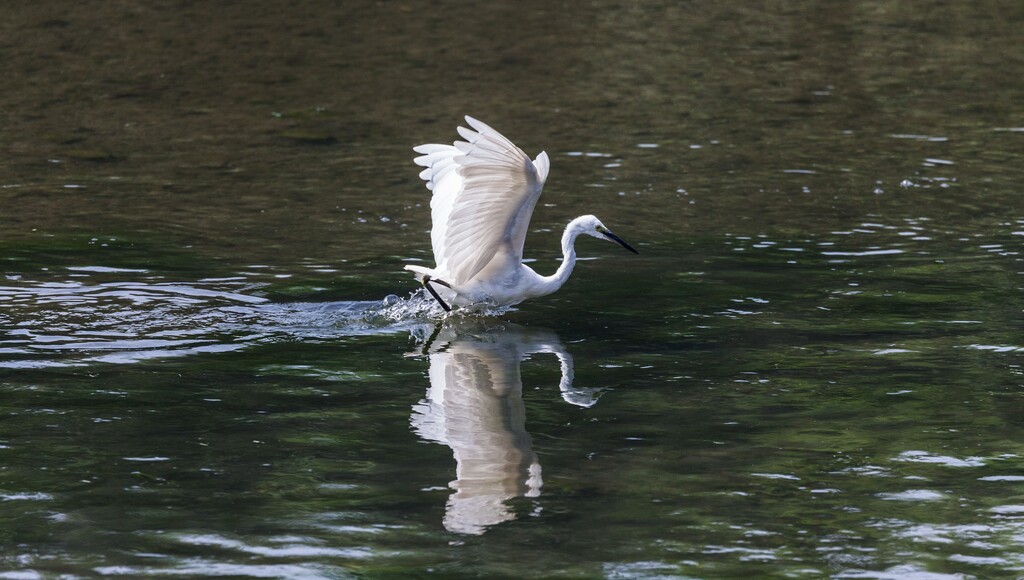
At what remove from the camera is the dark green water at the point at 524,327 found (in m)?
6.37

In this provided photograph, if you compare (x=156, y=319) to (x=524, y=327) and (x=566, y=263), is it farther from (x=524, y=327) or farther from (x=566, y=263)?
(x=566, y=263)

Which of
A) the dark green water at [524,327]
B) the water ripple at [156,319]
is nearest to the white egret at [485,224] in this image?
the dark green water at [524,327]

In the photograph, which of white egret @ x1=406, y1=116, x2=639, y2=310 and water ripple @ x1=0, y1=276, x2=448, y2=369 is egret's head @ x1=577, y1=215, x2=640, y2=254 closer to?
white egret @ x1=406, y1=116, x2=639, y2=310

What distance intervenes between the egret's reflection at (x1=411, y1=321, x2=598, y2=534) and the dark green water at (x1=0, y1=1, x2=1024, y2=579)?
4 cm

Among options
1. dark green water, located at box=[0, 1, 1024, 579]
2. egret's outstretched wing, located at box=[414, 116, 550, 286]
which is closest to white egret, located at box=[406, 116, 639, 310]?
egret's outstretched wing, located at box=[414, 116, 550, 286]

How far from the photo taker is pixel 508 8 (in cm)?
2547

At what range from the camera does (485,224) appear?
10109mm

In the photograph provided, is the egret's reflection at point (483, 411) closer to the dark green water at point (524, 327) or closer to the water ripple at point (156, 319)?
the dark green water at point (524, 327)

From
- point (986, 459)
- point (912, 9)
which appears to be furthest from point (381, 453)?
point (912, 9)

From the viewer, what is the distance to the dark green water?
20.9 feet

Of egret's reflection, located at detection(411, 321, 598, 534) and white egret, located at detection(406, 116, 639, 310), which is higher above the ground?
white egret, located at detection(406, 116, 639, 310)

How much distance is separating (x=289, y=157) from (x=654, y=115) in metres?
5.16

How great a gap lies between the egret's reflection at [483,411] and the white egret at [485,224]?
0.35m

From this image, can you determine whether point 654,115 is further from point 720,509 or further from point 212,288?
point 720,509
